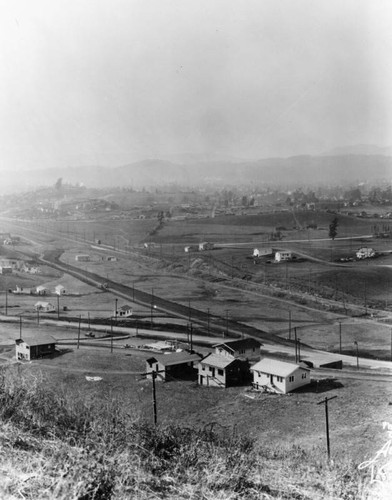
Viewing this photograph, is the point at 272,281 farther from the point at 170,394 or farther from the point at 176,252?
the point at 170,394

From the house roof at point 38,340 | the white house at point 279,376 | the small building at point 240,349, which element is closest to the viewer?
the white house at point 279,376

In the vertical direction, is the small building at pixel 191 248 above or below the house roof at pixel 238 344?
above

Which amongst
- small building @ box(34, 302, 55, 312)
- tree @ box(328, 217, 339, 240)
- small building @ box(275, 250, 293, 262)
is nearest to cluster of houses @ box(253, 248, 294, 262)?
small building @ box(275, 250, 293, 262)

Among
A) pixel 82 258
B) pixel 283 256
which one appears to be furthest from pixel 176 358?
pixel 283 256

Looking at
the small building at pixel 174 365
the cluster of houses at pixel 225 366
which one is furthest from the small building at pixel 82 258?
the small building at pixel 174 365

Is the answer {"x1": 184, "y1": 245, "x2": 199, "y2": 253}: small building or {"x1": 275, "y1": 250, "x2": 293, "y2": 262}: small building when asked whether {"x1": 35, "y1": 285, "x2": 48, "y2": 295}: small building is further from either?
{"x1": 275, "y1": 250, "x2": 293, "y2": 262}: small building

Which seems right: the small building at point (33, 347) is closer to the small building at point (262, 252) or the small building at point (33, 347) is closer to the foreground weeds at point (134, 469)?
the small building at point (262, 252)

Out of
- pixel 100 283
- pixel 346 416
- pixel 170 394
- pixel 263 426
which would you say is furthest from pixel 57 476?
pixel 100 283
